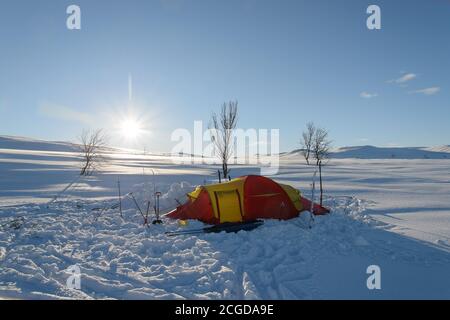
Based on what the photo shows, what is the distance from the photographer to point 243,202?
834 cm

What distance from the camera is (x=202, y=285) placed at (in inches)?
184

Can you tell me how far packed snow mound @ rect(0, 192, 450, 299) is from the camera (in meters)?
4.41

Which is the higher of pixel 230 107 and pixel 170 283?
pixel 230 107

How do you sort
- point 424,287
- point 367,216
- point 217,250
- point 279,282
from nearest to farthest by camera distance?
point 424,287 → point 279,282 → point 217,250 → point 367,216

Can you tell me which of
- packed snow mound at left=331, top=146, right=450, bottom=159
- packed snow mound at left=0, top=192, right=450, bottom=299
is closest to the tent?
packed snow mound at left=0, top=192, right=450, bottom=299

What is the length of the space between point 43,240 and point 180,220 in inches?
134

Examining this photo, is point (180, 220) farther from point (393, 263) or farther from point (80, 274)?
point (393, 263)

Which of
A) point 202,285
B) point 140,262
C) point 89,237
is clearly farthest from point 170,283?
point 89,237

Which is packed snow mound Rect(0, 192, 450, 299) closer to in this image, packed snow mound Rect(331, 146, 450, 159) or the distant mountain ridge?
the distant mountain ridge

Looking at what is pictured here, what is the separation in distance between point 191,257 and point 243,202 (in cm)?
285

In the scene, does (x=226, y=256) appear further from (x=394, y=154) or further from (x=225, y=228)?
(x=394, y=154)

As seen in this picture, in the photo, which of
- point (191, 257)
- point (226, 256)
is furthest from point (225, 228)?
point (191, 257)

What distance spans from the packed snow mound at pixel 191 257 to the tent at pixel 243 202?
0.40 metres
